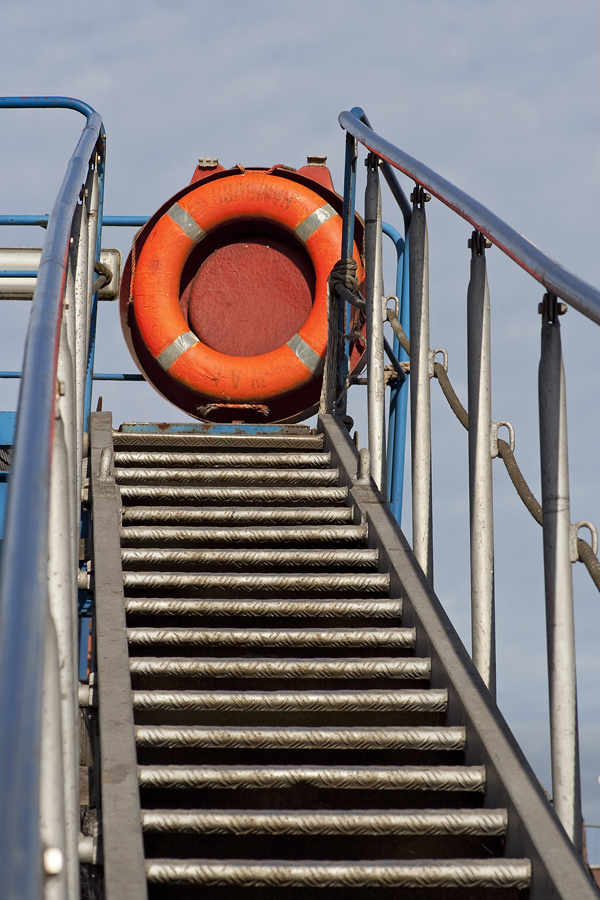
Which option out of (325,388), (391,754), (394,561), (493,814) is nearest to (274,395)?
(325,388)

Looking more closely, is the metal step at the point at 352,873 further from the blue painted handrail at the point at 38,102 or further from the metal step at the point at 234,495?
the blue painted handrail at the point at 38,102

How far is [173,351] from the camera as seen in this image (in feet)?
15.0

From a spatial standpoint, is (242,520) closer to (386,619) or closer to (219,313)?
(386,619)

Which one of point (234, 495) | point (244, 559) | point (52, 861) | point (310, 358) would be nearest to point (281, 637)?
point (244, 559)

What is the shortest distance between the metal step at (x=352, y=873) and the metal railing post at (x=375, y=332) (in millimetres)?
1384

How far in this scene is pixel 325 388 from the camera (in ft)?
12.5

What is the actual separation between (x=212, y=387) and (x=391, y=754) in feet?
8.28

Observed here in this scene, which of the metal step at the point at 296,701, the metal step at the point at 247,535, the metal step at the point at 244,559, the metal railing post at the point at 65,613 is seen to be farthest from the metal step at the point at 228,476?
the metal railing post at the point at 65,613

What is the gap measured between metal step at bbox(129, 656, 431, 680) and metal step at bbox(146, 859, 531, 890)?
0.58 metres

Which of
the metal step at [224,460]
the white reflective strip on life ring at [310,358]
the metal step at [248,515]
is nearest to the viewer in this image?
the metal step at [248,515]

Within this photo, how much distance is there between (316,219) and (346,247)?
107 centimetres

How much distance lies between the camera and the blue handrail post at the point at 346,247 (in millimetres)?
3750

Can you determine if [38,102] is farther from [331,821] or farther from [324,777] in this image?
[331,821]

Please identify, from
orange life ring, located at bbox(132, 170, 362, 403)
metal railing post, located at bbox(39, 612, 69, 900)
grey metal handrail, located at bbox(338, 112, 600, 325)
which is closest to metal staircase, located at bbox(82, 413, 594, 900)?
metal railing post, located at bbox(39, 612, 69, 900)
